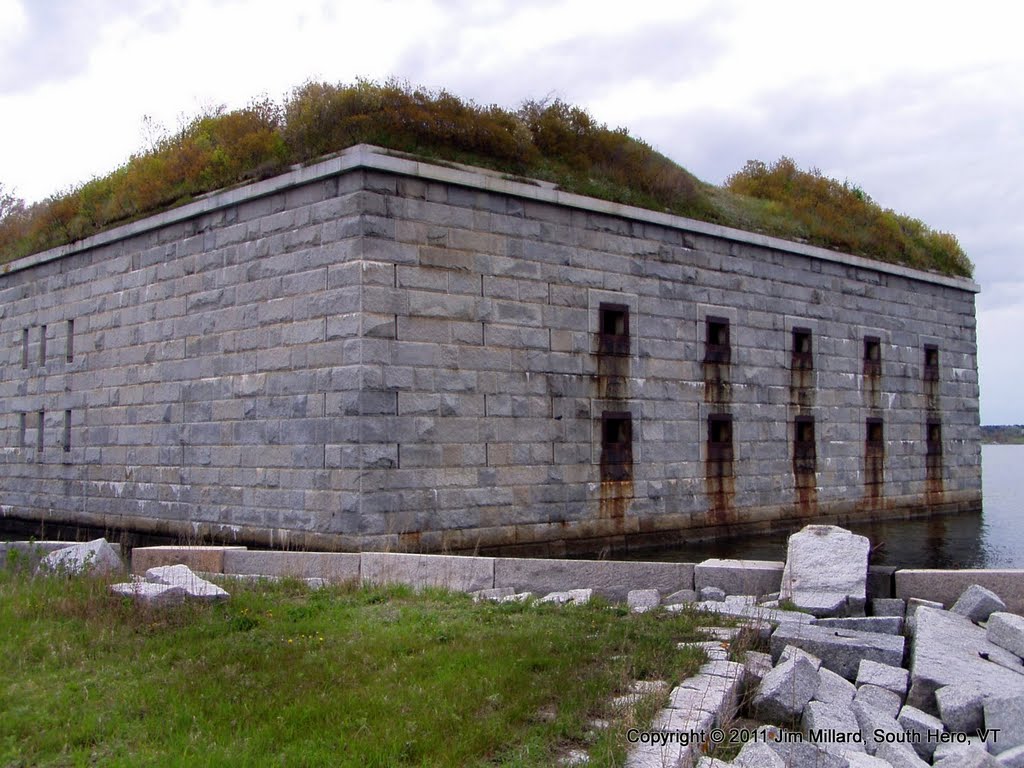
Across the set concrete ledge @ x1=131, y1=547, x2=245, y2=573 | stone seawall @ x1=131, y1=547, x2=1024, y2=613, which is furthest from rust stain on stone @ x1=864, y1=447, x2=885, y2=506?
concrete ledge @ x1=131, y1=547, x2=245, y2=573

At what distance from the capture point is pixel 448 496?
12.1m

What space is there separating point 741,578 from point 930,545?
8.94 metres

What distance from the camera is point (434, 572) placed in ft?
30.6

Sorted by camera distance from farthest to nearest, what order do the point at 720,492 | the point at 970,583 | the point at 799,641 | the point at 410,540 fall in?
the point at 720,492, the point at 410,540, the point at 970,583, the point at 799,641

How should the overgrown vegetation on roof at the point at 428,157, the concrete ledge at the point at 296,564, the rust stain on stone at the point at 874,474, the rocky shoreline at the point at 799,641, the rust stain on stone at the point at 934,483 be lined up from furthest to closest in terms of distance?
the rust stain on stone at the point at 934,483, the rust stain on stone at the point at 874,474, the overgrown vegetation on roof at the point at 428,157, the concrete ledge at the point at 296,564, the rocky shoreline at the point at 799,641

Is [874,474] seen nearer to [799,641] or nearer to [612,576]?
[612,576]

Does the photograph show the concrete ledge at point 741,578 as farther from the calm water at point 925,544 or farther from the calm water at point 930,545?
the calm water at point 930,545

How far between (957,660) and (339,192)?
850 cm

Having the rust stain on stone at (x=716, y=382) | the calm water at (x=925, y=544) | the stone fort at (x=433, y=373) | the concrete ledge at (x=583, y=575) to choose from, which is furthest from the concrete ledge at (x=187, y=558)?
the rust stain on stone at (x=716, y=382)

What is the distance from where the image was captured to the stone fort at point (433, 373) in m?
11.9

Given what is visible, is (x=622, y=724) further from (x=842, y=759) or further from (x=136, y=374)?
(x=136, y=374)

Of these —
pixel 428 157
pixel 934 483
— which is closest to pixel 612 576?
pixel 428 157

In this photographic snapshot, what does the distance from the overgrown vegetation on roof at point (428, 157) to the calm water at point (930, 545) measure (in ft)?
17.3

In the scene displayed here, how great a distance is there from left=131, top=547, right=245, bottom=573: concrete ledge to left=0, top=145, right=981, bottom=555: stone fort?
1.50 metres
